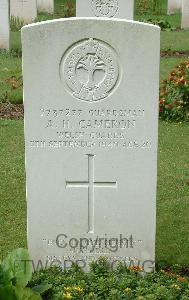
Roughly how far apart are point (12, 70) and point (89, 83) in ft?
24.6

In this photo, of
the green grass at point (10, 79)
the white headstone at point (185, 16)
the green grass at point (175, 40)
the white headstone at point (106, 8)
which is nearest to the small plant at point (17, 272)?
the green grass at point (10, 79)

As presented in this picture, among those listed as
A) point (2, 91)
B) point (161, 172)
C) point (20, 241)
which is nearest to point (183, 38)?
point (2, 91)

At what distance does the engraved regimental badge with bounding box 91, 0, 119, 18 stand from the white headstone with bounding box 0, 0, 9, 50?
1.74 meters

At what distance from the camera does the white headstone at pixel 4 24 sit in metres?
13.2

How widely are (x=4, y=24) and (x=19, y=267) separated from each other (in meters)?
10.1

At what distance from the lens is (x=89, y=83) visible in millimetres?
4582

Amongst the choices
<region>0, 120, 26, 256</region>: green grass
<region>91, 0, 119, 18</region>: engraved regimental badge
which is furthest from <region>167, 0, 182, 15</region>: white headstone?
<region>0, 120, 26, 256</region>: green grass

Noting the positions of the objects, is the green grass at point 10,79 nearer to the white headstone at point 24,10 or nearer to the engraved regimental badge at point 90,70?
the white headstone at point 24,10

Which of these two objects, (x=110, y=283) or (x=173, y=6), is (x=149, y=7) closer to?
(x=173, y=6)

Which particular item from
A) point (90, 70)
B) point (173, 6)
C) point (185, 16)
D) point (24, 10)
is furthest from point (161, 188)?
point (173, 6)

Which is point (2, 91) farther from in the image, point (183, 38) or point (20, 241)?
point (183, 38)

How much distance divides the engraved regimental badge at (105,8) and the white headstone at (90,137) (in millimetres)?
8998

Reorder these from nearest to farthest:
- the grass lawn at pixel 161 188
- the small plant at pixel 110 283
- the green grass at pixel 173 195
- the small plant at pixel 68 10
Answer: the small plant at pixel 110 283 < the green grass at pixel 173 195 < the grass lawn at pixel 161 188 < the small plant at pixel 68 10

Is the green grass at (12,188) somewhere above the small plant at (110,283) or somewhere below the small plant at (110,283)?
above
